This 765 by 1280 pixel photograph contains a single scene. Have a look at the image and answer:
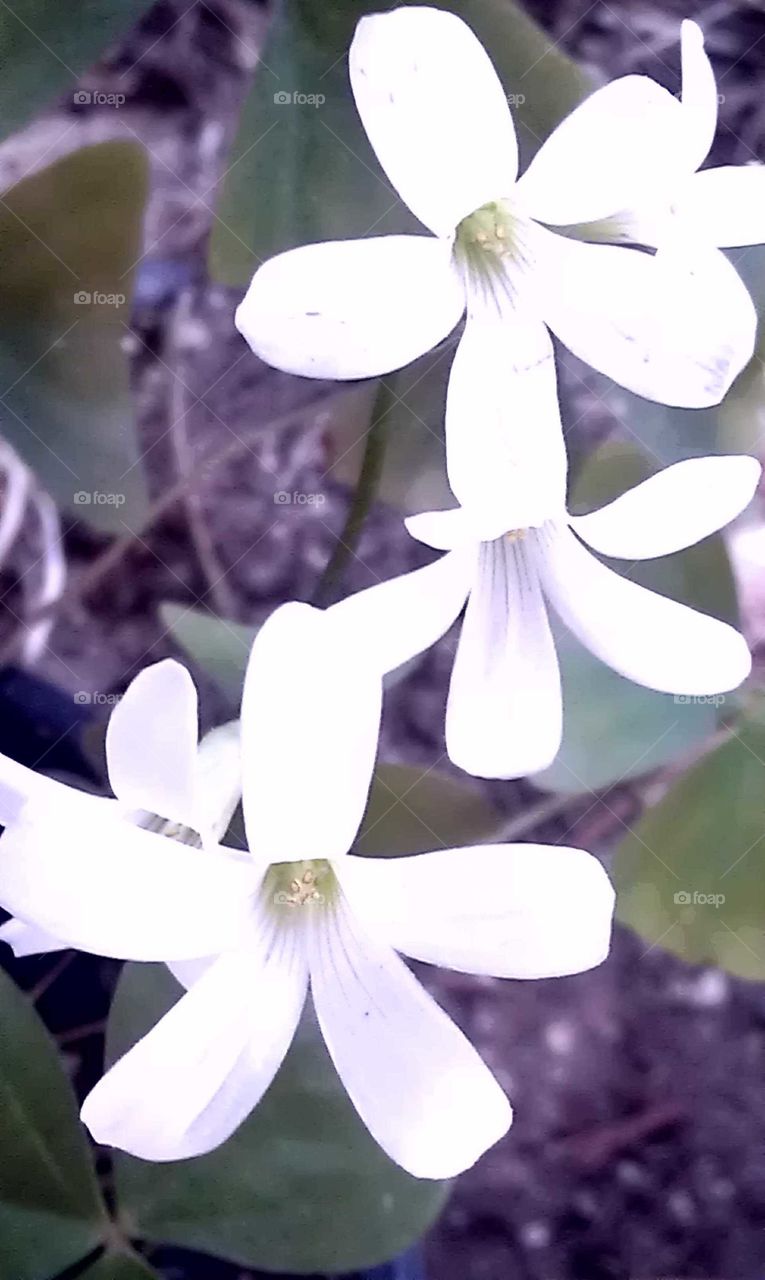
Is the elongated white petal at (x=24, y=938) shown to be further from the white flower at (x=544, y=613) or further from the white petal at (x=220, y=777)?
the white flower at (x=544, y=613)

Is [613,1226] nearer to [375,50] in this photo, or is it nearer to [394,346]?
[394,346]

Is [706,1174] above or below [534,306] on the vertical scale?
below

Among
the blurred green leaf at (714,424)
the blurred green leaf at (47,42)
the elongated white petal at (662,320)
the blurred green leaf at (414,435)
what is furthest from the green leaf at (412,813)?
the blurred green leaf at (47,42)

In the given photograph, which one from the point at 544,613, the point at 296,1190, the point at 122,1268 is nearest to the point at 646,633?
the point at 544,613

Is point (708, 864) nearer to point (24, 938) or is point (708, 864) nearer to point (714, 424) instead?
point (714, 424)

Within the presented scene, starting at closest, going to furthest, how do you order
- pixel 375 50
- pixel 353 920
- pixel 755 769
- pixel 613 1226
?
1. pixel 375 50
2. pixel 353 920
3. pixel 755 769
4. pixel 613 1226

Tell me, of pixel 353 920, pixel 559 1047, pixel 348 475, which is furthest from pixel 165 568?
pixel 559 1047
